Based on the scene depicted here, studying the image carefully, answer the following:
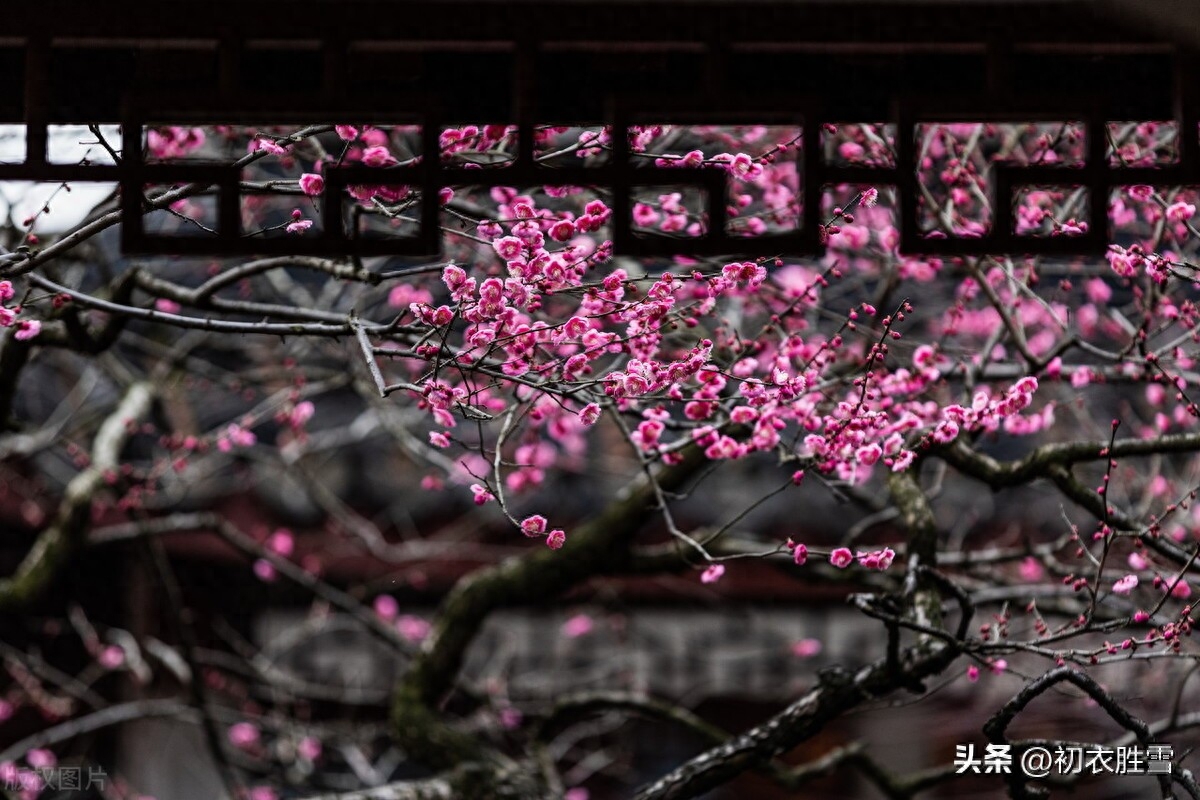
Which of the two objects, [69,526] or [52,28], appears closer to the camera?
[52,28]

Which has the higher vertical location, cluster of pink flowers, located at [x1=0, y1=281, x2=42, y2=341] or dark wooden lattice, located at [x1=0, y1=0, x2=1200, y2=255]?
dark wooden lattice, located at [x1=0, y1=0, x2=1200, y2=255]

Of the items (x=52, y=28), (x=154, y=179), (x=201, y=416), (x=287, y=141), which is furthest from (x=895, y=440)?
→ (x=201, y=416)

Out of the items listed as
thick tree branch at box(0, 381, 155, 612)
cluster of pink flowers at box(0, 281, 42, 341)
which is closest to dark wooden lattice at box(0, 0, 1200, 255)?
cluster of pink flowers at box(0, 281, 42, 341)

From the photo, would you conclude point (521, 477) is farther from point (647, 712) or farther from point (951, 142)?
point (951, 142)

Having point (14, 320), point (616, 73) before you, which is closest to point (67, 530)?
point (14, 320)

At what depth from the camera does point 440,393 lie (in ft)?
12.0

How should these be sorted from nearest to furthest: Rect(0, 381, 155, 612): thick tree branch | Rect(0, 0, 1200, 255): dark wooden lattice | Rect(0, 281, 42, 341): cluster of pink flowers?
Rect(0, 0, 1200, 255): dark wooden lattice
Rect(0, 281, 42, 341): cluster of pink flowers
Rect(0, 381, 155, 612): thick tree branch

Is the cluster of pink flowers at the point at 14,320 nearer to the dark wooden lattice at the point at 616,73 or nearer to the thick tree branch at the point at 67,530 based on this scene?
the dark wooden lattice at the point at 616,73

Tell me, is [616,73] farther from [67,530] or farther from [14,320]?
[67,530]

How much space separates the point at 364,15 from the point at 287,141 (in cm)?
68

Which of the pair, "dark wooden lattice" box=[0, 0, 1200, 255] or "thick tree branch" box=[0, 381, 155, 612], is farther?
"thick tree branch" box=[0, 381, 155, 612]

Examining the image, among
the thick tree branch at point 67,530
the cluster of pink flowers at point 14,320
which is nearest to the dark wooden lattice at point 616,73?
the cluster of pink flowers at point 14,320

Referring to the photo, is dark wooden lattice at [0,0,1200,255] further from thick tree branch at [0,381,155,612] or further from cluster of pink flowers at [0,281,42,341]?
thick tree branch at [0,381,155,612]

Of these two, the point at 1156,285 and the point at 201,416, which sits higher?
the point at 1156,285
